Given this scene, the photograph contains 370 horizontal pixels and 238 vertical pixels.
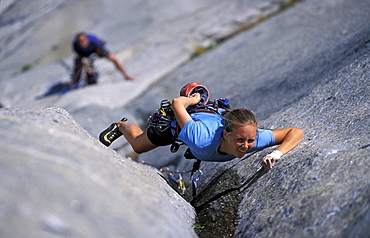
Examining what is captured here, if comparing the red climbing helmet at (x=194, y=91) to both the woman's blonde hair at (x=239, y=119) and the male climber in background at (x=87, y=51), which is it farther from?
the male climber in background at (x=87, y=51)

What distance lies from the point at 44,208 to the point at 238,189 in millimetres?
2460

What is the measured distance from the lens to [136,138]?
5488 millimetres

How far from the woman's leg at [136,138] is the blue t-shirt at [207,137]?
0.99 m

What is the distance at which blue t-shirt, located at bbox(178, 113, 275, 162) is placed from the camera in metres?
4.33

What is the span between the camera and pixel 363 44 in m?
6.64

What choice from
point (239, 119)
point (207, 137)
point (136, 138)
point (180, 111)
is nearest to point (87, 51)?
point (136, 138)

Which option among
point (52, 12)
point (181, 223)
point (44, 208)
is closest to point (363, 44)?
point (181, 223)

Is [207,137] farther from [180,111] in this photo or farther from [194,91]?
[194,91]

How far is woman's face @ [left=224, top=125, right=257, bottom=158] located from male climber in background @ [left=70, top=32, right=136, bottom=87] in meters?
8.76

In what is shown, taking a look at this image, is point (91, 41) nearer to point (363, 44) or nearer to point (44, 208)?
point (363, 44)

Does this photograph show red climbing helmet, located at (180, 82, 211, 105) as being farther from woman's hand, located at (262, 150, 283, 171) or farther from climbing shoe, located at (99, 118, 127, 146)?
climbing shoe, located at (99, 118, 127, 146)

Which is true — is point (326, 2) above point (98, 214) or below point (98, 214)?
below

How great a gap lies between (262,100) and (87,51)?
729cm

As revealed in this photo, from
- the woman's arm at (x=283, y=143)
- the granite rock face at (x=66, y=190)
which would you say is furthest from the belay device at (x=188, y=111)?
the granite rock face at (x=66, y=190)
